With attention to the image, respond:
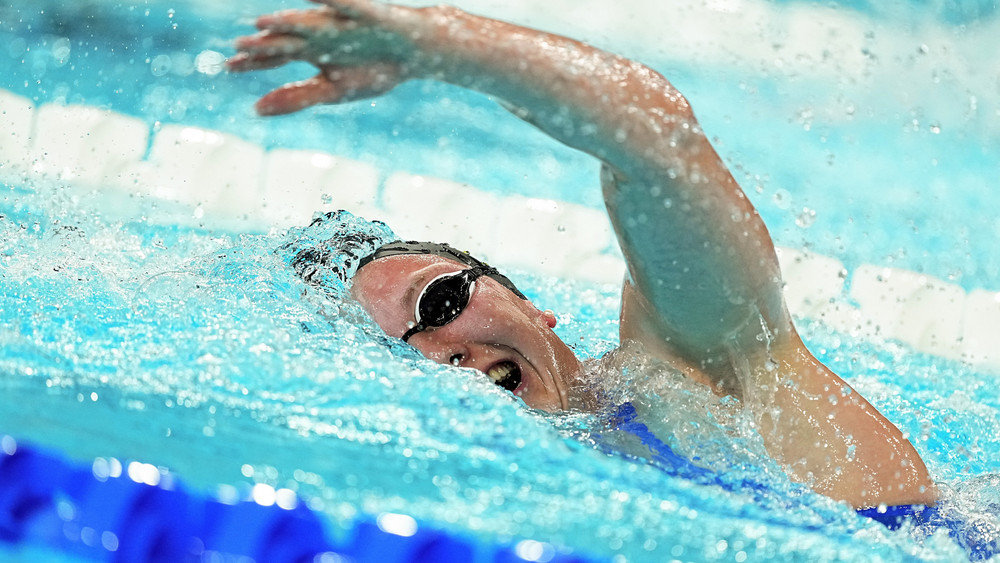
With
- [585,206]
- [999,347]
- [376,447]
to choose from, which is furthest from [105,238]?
[999,347]

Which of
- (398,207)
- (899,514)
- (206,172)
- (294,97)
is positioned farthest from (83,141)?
(899,514)

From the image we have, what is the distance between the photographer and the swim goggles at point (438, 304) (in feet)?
5.13

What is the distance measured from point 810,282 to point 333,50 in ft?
9.88

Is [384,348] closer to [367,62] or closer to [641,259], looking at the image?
[641,259]

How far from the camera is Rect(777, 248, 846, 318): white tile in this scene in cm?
352

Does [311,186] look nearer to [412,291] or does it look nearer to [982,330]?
[412,291]

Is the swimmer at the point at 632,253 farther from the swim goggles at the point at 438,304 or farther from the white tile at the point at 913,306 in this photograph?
the white tile at the point at 913,306

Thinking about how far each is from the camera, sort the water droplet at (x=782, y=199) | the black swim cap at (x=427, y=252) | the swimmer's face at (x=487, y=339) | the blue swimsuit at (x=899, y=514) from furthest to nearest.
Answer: the water droplet at (x=782, y=199), the black swim cap at (x=427, y=252), the swimmer's face at (x=487, y=339), the blue swimsuit at (x=899, y=514)

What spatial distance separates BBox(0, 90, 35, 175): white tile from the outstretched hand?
11.1ft

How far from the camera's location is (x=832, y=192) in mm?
4027

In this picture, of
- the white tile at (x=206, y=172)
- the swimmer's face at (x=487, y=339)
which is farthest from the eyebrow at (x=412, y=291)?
the white tile at (x=206, y=172)

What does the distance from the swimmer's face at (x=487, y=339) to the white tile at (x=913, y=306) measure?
7.65 feet

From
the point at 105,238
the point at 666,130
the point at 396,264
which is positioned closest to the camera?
the point at 666,130

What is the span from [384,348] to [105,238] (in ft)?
6.88
